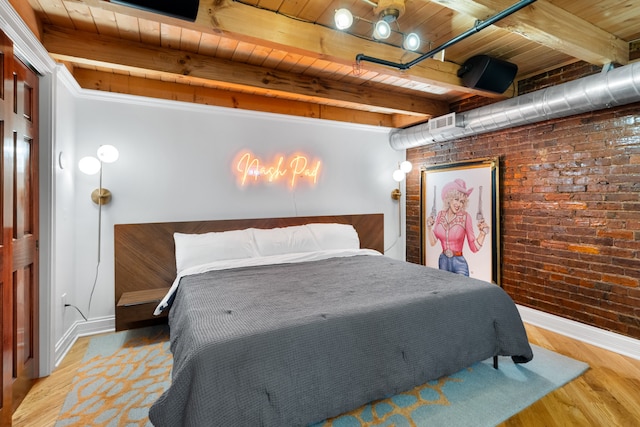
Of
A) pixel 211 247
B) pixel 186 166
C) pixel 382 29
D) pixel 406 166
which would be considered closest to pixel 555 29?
pixel 382 29

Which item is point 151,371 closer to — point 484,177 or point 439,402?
point 439,402

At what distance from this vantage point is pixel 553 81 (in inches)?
119

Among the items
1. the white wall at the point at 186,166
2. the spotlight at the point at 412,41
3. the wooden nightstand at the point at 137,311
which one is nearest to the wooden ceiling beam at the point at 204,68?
the white wall at the point at 186,166

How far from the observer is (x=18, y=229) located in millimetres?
1971

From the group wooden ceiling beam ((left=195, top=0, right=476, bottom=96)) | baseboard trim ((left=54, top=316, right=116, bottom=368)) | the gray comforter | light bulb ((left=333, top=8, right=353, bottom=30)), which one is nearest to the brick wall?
the gray comforter

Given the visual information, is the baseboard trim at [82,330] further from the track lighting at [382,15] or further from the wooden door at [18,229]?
the track lighting at [382,15]

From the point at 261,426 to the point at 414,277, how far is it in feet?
5.35

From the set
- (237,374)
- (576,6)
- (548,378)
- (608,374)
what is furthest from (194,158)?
(608,374)

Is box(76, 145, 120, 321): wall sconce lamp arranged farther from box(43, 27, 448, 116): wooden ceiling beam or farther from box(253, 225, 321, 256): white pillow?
box(253, 225, 321, 256): white pillow

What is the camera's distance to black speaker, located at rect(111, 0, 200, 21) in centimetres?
171

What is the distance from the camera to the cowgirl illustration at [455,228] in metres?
3.81

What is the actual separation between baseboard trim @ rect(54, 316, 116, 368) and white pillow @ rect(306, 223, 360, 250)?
7.41 feet

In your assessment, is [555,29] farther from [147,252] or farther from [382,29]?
[147,252]

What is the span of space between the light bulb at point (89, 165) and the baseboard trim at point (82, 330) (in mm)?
1418
